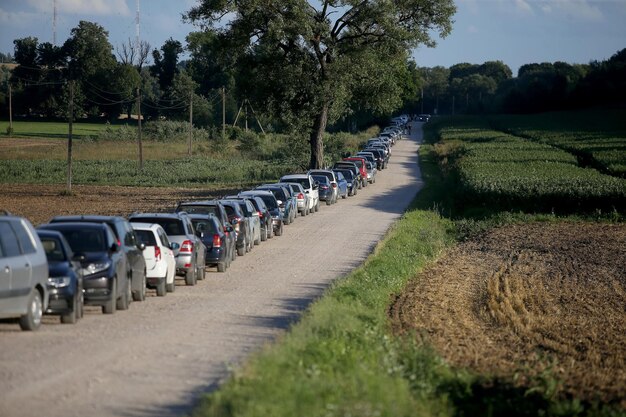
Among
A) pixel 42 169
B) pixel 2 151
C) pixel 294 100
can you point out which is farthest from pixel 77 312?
pixel 2 151

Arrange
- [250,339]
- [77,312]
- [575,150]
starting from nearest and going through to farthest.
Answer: [250,339]
[77,312]
[575,150]

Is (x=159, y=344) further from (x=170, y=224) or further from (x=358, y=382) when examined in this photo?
(x=170, y=224)

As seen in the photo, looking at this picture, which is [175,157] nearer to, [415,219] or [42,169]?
[42,169]

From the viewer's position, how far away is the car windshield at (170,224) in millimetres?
24109

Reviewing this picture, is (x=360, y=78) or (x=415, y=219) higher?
(x=360, y=78)

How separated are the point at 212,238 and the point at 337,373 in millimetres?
14680

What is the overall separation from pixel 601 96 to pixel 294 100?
94.5m

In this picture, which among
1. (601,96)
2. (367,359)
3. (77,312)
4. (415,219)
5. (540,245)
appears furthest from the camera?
(601,96)

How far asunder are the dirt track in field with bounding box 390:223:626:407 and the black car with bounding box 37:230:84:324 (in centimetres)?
544

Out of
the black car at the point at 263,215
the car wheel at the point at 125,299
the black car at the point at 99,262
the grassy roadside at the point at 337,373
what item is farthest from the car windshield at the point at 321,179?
the black car at the point at 99,262

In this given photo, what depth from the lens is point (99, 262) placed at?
1845cm

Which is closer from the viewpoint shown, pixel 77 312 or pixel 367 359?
pixel 367 359

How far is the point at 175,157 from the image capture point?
9138 centimetres

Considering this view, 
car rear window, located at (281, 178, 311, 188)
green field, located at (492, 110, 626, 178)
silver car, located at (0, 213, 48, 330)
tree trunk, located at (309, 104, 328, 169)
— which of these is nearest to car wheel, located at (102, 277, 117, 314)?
silver car, located at (0, 213, 48, 330)
